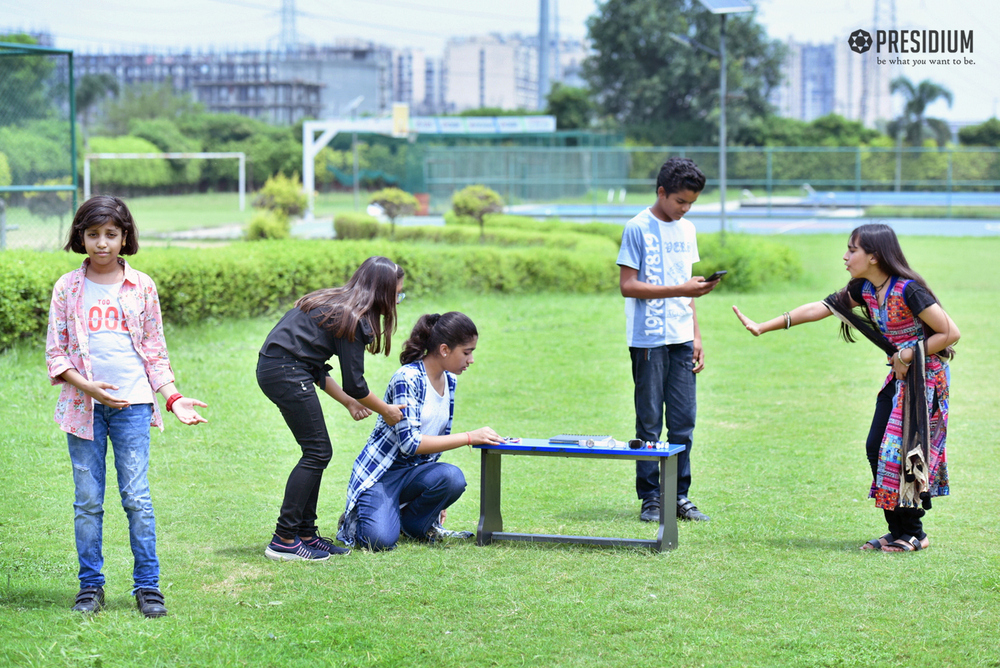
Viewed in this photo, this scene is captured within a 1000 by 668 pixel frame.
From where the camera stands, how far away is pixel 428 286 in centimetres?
1384

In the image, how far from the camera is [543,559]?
454cm

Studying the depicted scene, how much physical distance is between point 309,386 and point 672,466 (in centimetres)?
165

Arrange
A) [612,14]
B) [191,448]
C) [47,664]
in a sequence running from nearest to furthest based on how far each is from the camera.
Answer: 1. [47,664]
2. [191,448]
3. [612,14]

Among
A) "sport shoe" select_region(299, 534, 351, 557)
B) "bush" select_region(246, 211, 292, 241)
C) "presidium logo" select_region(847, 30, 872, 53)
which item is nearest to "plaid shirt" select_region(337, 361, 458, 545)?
"sport shoe" select_region(299, 534, 351, 557)

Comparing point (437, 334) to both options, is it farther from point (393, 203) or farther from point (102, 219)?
point (393, 203)

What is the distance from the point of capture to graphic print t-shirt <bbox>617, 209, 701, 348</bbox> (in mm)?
5230

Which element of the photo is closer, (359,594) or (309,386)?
(359,594)

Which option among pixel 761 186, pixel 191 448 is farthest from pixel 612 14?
pixel 191 448

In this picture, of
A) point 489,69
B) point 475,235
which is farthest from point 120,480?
point 489,69

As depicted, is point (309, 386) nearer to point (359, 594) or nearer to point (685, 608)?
point (359, 594)

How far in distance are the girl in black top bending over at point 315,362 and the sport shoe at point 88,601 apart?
84cm

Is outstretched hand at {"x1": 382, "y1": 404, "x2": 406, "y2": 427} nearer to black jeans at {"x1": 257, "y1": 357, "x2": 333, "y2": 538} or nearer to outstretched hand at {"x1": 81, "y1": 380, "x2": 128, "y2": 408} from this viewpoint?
black jeans at {"x1": 257, "y1": 357, "x2": 333, "y2": 538}

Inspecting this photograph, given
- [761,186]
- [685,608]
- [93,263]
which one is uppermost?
[761,186]

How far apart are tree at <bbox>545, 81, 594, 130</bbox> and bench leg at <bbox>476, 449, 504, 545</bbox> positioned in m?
51.6
